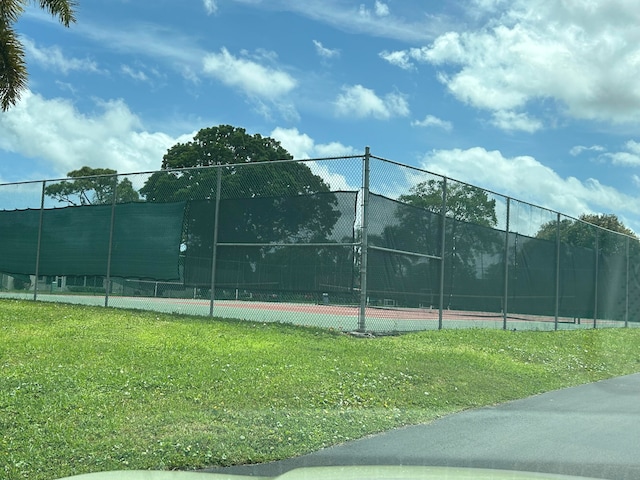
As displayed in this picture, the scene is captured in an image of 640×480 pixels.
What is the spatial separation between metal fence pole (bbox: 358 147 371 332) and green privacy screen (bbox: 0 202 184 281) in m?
4.48

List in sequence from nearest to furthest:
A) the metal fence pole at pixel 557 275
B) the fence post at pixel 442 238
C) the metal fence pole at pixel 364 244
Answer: the metal fence pole at pixel 364 244 < the fence post at pixel 442 238 < the metal fence pole at pixel 557 275

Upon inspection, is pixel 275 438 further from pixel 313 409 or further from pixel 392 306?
pixel 392 306

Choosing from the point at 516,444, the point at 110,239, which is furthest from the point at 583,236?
the point at 516,444

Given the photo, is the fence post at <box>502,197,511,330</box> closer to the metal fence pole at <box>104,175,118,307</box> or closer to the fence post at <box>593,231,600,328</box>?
the fence post at <box>593,231,600,328</box>

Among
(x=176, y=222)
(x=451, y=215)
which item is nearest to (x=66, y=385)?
(x=176, y=222)

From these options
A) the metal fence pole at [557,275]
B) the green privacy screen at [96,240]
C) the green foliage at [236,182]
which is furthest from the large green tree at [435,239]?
the green privacy screen at [96,240]

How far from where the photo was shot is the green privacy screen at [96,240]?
1493 centimetres

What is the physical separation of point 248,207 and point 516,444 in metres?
8.75

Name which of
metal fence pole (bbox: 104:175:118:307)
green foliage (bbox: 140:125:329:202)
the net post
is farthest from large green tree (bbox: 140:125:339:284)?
the net post

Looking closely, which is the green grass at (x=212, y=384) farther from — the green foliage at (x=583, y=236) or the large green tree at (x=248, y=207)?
the green foliage at (x=583, y=236)

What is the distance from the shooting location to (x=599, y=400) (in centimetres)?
925

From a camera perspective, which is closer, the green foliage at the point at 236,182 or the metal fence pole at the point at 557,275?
the green foliage at the point at 236,182

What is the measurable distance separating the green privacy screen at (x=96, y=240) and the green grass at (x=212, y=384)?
1.94 metres

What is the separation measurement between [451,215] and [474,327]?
8.89 feet
